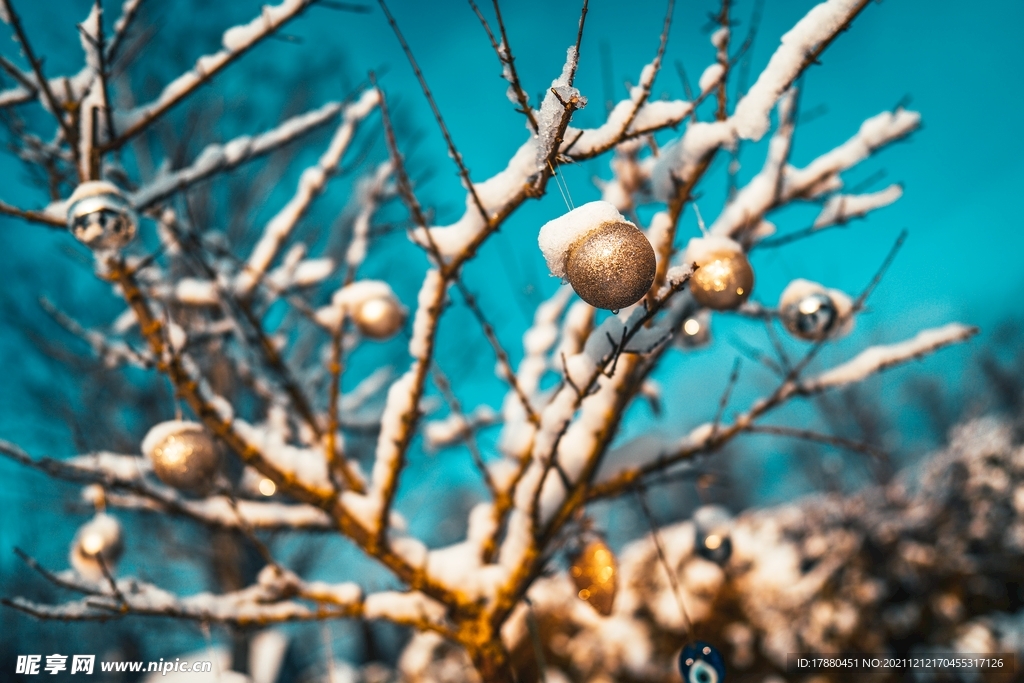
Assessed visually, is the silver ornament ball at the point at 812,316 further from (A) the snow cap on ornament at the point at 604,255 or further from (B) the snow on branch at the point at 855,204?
(A) the snow cap on ornament at the point at 604,255

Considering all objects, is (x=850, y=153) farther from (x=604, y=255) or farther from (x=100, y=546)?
(x=100, y=546)

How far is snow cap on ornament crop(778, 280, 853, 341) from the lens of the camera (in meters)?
2.30

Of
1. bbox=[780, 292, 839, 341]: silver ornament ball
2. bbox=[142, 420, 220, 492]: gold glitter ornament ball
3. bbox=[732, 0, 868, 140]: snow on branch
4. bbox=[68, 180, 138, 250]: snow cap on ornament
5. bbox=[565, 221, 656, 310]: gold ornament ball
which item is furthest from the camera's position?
bbox=[780, 292, 839, 341]: silver ornament ball

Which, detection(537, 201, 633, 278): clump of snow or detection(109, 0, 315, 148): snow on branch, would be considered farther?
detection(109, 0, 315, 148): snow on branch

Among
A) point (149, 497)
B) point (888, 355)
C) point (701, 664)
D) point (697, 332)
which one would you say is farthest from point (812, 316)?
point (149, 497)

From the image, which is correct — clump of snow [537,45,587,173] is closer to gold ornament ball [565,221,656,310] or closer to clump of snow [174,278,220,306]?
gold ornament ball [565,221,656,310]

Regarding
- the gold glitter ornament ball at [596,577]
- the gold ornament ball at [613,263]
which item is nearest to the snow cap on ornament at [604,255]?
the gold ornament ball at [613,263]

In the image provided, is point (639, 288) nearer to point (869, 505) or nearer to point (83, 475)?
point (83, 475)

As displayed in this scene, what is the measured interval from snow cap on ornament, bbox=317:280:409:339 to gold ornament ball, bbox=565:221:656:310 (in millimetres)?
1664

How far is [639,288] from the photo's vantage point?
1279 mm

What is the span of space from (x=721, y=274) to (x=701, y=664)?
59.4 inches

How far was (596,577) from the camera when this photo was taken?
2.46 m

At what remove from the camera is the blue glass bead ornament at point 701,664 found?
6.95 feet

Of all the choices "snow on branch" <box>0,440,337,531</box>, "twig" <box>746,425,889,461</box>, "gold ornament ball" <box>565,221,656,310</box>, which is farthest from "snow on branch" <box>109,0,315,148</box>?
"twig" <box>746,425,889,461</box>
